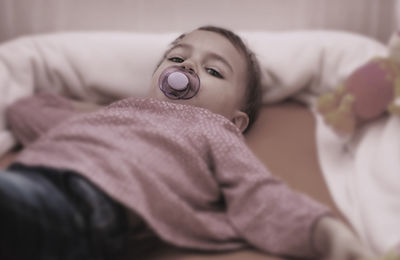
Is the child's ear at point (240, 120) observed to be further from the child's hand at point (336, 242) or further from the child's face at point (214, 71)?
the child's hand at point (336, 242)

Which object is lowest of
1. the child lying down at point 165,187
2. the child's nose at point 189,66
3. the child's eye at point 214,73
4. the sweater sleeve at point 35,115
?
the sweater sleeve at point 35,115

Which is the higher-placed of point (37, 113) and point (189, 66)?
point (189, 66)

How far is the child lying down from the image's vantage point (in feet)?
1.22

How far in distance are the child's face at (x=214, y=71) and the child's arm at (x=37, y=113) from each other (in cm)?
17

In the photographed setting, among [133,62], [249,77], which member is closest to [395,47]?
[249,77]

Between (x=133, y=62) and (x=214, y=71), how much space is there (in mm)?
236

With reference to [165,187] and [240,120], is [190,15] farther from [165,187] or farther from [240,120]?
[165,187]

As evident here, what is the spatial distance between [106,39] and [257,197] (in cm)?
44

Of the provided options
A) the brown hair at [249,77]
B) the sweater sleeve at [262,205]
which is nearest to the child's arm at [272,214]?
the sweater sleeve at [262,205]

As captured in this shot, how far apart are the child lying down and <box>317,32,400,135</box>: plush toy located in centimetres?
12

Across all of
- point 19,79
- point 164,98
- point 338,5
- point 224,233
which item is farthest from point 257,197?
point 338,5

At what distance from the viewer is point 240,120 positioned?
1.77 ft

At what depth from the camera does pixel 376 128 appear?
560 mm

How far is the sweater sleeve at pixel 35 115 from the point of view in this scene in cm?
63
